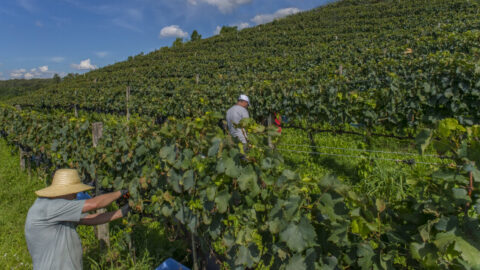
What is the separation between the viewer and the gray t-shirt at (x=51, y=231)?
2.25m

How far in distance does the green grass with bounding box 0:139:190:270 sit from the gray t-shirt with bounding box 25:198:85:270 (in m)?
0.41

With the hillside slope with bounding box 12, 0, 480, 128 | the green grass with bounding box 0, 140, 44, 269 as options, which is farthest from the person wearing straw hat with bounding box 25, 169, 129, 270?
the hillside slope with bounding box 12, 0, 480, 128

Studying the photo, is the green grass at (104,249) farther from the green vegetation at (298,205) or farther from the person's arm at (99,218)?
the person's arm at (99,218)

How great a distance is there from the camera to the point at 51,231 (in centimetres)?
228

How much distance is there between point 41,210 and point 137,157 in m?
0.99

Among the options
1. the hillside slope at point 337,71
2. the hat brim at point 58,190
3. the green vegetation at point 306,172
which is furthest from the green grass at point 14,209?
the hillside slope at point 337,71

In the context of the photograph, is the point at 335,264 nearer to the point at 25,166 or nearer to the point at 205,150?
the point at 205,150

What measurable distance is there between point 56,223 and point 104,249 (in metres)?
0.94

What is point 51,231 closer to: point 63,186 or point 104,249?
point 63,186

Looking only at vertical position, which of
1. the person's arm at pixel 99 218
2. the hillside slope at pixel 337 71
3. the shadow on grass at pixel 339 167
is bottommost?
the shadow on grass at pixel 339 167

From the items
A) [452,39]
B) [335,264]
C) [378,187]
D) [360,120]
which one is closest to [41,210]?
[335,264]

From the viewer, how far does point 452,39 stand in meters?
10.4

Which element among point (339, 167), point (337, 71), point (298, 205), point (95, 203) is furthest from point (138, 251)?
point (337, 71)

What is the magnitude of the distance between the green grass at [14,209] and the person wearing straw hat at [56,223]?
1165 mm
